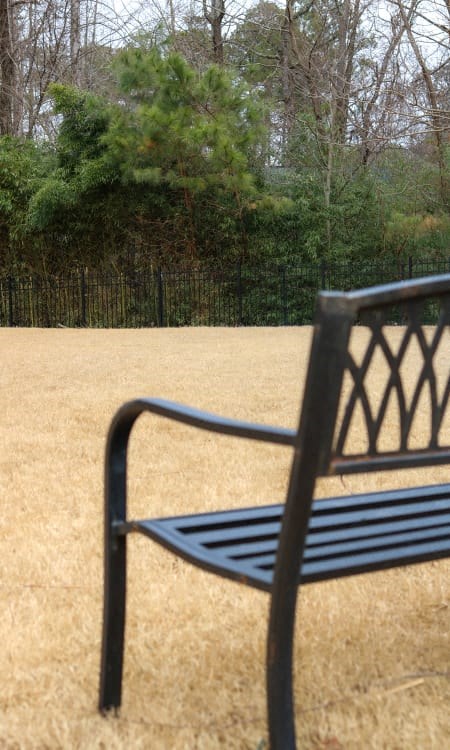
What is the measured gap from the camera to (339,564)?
1.33 metres

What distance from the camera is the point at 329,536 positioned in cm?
149

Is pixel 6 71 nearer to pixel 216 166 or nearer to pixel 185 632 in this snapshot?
pixel 216 166

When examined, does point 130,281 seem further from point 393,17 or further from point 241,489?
point 241,489

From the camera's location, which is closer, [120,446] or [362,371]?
[362,371]

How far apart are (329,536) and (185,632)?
63 centimetres

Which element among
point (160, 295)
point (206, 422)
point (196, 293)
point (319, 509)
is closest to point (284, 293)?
point (196, 293)

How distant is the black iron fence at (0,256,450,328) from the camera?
15.1 metres

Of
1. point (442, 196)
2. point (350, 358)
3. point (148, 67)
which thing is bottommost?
point (350, 358)

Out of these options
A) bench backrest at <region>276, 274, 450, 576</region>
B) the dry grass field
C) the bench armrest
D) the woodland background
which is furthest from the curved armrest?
the woodland background

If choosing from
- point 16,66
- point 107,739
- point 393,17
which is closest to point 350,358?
point 107,739

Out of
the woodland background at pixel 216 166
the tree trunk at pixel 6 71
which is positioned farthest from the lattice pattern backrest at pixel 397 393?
the tree trunk at pixel 6 71

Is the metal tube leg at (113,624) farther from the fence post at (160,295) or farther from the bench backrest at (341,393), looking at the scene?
the fence post at (160,295)

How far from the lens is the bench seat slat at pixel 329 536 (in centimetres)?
132

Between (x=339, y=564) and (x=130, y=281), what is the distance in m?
14.3
